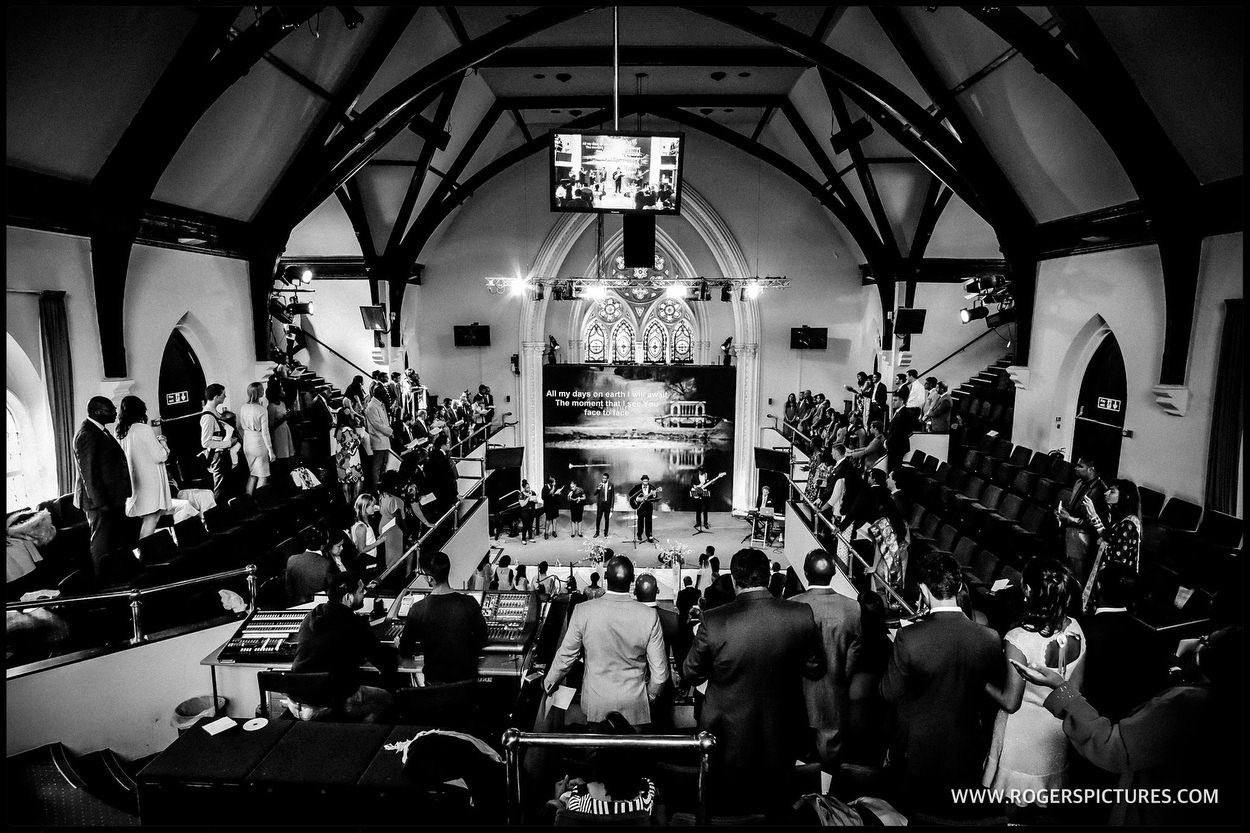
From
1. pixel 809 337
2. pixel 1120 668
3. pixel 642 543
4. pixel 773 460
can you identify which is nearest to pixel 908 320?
pixel 809 337

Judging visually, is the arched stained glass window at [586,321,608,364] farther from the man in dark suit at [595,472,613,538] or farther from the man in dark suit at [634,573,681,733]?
the man in dark suit at [634,573,681,733]

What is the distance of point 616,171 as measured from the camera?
734 cm

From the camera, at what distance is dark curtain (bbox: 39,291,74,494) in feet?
18.4

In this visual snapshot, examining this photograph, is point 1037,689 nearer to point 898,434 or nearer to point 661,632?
point 661,632

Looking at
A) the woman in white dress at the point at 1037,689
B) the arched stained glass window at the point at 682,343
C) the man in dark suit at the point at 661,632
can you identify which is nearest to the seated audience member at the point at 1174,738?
the woman in white dress at the point at 1037,689

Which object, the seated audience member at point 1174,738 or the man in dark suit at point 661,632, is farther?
the man in dark suit at point 661,632

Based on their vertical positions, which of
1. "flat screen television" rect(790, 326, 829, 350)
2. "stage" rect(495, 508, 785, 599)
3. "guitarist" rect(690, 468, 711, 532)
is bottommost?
A: "stage" rect(495, 508, 785, 599)

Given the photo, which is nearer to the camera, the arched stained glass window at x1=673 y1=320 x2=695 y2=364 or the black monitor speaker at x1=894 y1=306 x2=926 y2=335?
the black monitor speaker at x1=894 y1=306 x2=926 y2=335

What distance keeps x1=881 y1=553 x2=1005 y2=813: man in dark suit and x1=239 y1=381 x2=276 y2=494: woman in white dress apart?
262 inches

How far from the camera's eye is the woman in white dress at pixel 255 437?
721 cm

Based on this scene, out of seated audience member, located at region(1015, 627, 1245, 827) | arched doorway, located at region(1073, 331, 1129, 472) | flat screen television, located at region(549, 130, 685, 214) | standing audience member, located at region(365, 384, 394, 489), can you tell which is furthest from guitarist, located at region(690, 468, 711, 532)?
seated audience member, located at region(1015, 627, 1245, 827)

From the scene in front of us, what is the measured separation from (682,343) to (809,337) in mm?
3282

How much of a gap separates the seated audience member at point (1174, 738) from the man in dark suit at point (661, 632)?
1629 mm

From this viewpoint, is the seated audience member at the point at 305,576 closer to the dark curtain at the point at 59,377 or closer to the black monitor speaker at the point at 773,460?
the dark curtain at the point at 59,377
